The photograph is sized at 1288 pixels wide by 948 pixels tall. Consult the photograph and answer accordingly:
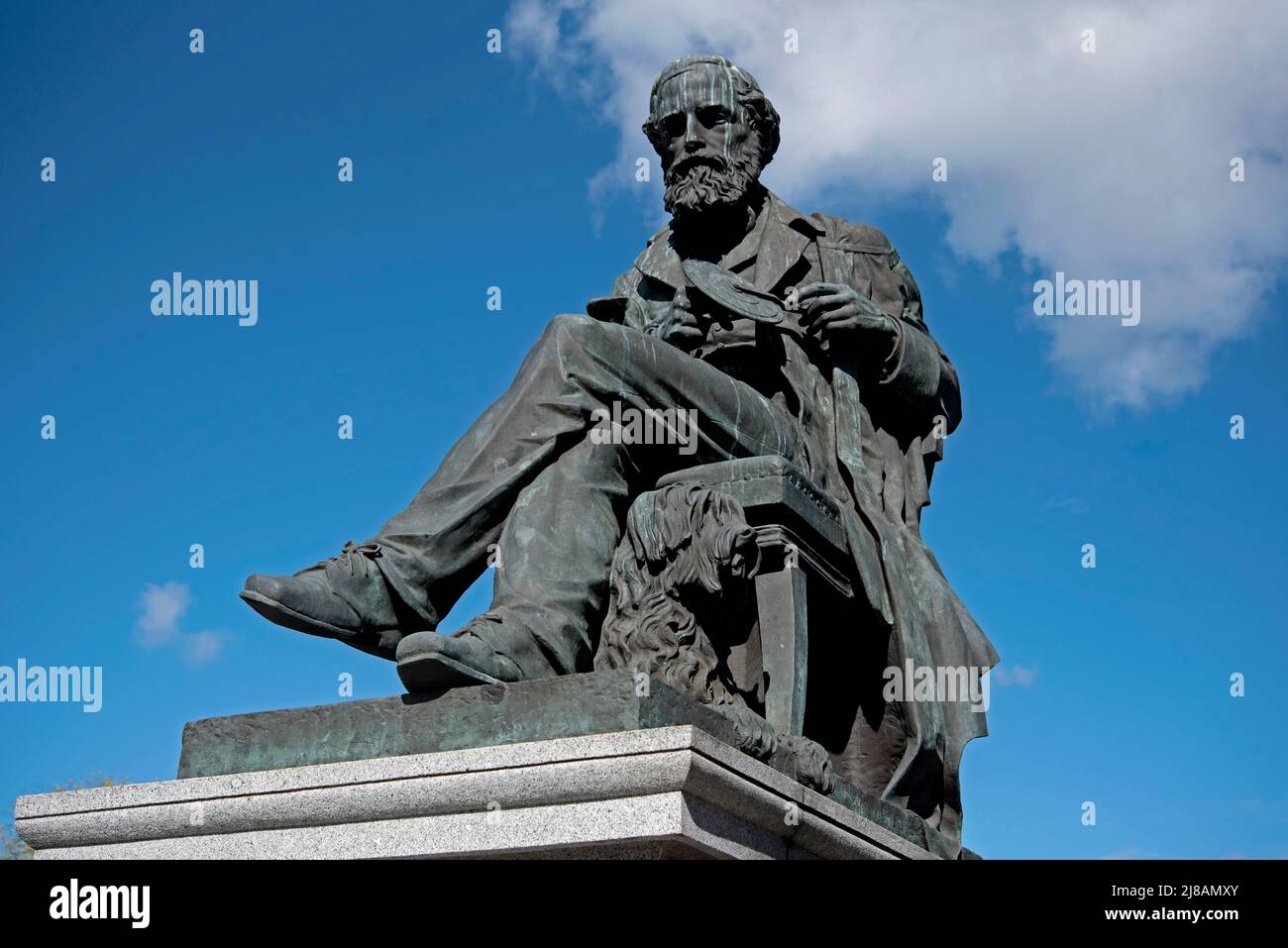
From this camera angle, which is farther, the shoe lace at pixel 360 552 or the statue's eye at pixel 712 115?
the statue's eye at pixel 712 115

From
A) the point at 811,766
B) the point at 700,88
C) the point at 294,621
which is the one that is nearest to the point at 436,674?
the point at 294,621

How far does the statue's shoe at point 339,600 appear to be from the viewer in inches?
207

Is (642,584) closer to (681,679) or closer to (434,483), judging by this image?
(681,679)

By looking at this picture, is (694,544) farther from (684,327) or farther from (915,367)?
(915,367)

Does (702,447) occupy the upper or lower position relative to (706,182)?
lower

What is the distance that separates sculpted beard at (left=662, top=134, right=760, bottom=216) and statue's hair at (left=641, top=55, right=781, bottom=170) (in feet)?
0.53

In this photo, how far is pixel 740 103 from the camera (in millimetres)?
7410

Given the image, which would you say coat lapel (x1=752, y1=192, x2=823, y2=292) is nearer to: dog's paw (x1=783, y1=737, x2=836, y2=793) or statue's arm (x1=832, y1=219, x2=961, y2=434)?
statue's arm (x1=832, y1=219, x2=961, y2=434)

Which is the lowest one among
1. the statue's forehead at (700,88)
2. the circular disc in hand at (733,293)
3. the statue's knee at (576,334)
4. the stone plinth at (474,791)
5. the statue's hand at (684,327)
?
the stone plinth at (474,791)

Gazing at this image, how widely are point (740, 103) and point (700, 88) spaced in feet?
0.63
